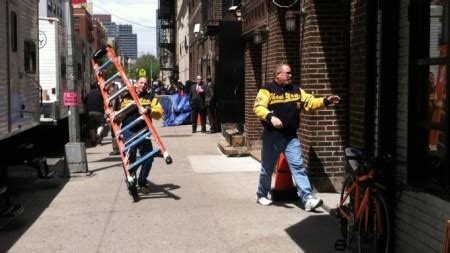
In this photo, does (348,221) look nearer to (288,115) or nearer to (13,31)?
(288,115)

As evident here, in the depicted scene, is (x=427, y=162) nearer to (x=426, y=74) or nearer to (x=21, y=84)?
(x=426, y=74)

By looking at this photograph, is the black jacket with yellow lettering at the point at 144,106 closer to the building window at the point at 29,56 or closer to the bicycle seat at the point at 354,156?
the building window at the point at 29,56

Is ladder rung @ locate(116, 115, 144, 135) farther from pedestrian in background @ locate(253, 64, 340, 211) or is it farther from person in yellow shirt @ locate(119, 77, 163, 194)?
pedestrian in background @ locate(253, 64, 340, 211)

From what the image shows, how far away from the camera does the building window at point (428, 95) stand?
188 inches

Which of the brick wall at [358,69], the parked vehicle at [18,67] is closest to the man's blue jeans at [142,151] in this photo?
the parked vehicle at [18,67]

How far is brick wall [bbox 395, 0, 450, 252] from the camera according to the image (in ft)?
15.5

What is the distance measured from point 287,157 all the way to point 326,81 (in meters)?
1.55

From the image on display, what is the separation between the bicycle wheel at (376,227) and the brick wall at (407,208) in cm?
30

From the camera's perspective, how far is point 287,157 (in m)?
7.75

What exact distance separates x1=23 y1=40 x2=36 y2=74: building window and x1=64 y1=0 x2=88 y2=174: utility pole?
2.23 ft

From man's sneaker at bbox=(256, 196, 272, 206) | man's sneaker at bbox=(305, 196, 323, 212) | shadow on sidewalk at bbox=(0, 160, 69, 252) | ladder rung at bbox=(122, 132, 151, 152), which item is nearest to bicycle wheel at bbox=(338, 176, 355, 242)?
man's sneaker at bbox=(305, 196, 323, 212)

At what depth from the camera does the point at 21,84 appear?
34.0 ft

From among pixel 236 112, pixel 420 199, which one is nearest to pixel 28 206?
pixel 420 199

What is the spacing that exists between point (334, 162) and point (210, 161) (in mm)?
4326
